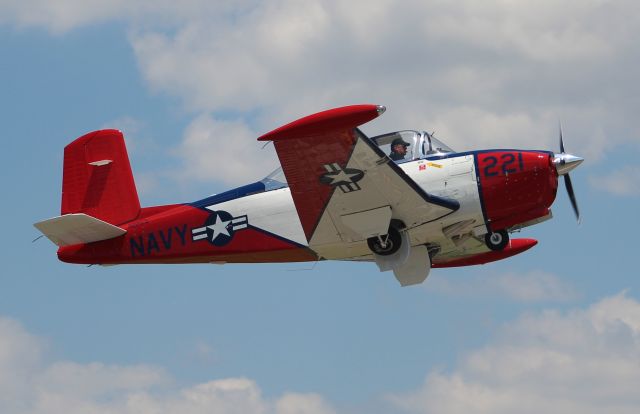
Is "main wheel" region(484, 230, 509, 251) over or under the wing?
under

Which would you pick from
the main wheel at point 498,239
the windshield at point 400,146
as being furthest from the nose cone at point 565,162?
the windshield at point 400,146

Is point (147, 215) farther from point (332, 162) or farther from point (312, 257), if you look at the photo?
point (332, 162)

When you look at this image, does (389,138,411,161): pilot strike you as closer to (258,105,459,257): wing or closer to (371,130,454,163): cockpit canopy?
(371,130,454,163): cockpit canopy

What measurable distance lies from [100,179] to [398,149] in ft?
20.8

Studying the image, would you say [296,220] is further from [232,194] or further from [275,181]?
[232,194]

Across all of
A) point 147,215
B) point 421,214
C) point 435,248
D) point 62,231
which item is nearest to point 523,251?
point 435,248

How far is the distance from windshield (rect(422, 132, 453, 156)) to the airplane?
18mm

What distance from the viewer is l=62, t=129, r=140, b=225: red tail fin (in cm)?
2262

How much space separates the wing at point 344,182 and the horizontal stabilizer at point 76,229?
4067 millimetres

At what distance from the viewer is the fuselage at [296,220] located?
19875 millimetres

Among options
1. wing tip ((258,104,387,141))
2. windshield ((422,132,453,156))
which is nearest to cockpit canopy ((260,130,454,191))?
windshield ((422,132,453,156))

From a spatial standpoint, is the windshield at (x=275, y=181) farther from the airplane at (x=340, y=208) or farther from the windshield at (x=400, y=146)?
the windshield at (x=400, y=146)

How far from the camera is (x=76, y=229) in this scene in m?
21.6

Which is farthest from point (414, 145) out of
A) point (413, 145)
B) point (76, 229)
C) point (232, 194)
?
point (76, 229)
